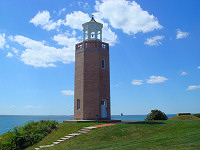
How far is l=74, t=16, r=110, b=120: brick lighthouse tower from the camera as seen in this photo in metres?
22.1

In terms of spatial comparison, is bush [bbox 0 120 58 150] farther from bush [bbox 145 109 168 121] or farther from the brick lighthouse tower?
bush [bbox 145 109 168 121]

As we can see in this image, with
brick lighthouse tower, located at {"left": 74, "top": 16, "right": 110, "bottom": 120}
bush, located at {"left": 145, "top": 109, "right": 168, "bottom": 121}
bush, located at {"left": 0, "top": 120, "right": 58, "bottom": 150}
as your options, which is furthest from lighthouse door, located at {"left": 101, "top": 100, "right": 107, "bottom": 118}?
bush, located at {"left": 0, "top": 120, "right": 58, "bottom": 150}

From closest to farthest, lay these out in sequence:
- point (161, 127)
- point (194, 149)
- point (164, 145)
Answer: point (194, 149)
point (164, 145)
point (161, 127)

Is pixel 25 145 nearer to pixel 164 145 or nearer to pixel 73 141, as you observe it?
pixel 73 141

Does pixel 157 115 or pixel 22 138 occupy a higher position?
pixel 157 115

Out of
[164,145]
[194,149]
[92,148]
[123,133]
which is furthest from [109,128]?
[194,149]

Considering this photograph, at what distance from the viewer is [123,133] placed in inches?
559

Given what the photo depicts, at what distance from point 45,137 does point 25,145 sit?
5.47ft

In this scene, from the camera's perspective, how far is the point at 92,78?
22453mm

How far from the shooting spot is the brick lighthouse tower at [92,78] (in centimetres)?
2206

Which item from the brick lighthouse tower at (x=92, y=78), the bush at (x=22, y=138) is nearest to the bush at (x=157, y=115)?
the brick lighthouse tower at (x=92, y=78)

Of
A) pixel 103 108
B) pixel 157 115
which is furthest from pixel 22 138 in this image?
pixel 157 115

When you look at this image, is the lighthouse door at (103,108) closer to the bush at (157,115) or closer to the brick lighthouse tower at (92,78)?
the brick lighthouse tower at (92,78)

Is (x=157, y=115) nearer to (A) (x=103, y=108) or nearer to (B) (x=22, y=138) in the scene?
(A) (x=103, y=108)
